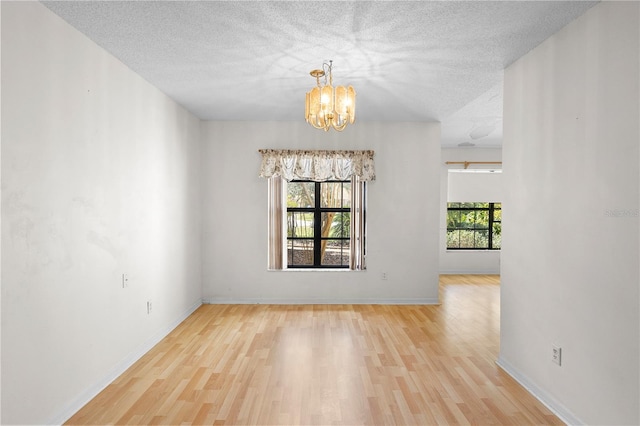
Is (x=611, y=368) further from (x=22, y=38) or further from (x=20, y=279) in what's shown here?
(x=22, y=38)

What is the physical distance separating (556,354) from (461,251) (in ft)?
16.7

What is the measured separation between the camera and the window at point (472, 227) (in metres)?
7.58

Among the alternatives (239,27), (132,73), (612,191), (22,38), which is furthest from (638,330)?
(132,73)

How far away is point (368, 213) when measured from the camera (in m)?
5.20

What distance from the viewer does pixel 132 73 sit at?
3252 millimetres

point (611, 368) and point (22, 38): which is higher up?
point (22, 38)

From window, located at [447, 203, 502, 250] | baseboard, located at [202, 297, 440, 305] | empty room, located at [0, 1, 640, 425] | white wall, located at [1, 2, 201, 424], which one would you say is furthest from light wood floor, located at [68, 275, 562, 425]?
window, located at [447, 203, 502, 250]

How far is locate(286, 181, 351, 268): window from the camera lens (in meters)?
5.45

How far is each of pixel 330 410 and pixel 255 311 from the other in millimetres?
2500

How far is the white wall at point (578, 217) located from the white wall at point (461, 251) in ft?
14.2

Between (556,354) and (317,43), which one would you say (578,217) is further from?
(317,43)

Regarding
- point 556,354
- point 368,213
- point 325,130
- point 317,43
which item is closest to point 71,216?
point 325,130

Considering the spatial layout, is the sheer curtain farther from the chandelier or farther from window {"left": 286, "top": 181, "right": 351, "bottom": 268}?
the chandelier

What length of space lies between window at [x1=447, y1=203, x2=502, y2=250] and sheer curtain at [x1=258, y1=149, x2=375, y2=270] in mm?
3090
